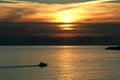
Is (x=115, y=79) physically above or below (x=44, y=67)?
above

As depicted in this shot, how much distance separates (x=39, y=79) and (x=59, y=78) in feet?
12.4

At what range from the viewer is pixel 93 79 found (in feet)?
239

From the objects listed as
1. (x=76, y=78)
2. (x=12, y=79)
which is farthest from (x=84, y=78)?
(x=12, y=79)

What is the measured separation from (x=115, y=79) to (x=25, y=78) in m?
15.9

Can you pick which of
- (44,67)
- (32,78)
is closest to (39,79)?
(32,78)

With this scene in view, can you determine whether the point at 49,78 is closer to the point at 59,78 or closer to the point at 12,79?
the point at 59,78

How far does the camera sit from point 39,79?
242ft

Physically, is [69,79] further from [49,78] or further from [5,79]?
[5,79]

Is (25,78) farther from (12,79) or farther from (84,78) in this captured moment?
(84,78)

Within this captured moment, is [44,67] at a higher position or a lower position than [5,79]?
lower

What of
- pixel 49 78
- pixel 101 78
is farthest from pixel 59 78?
pixel 101 78

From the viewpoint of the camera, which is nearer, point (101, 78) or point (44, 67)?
point (101, 78)

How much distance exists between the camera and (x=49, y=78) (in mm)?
75188

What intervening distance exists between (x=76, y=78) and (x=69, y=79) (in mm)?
2385
